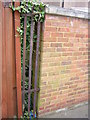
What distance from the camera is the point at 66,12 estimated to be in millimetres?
2221

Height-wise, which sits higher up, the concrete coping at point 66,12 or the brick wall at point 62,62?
the concrete coping at point 66,12

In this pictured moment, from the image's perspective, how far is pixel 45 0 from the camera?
2.11m

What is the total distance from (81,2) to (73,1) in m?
0.16

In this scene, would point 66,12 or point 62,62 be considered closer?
point 66,12

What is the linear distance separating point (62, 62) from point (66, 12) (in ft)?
2.88

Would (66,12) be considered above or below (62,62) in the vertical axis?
above

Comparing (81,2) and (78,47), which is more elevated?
(81,2)

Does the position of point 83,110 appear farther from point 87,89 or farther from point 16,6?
point 16,6

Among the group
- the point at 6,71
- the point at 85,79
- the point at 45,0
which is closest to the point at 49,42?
the point at 45,0

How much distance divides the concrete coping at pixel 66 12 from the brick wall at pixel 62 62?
0.21ft

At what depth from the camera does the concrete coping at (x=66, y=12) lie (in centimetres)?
208

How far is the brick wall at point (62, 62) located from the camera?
2.22 m

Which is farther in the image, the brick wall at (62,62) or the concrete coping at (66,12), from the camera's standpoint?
the brick wall at (62,62)

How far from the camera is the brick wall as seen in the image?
222cm
